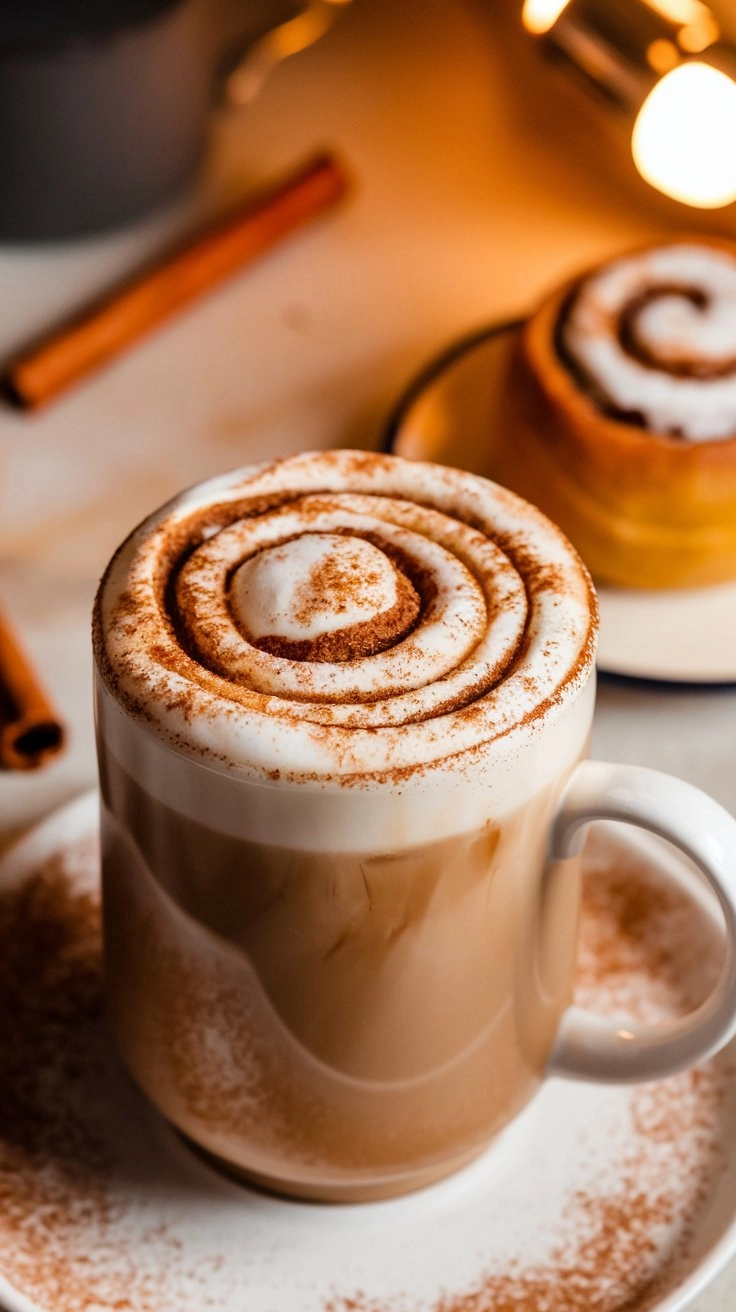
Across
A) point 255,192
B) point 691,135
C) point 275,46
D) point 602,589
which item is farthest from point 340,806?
point 275,46

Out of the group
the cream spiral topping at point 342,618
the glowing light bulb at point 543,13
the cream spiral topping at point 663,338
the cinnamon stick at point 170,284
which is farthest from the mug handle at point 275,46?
the cream spiral topping at point 342,618

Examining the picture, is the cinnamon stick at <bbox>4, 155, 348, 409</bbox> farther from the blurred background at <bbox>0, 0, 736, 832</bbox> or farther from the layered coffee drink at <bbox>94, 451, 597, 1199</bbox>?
the layered coffee drink at <bbox>94, 451, 597, 1199</bbox>

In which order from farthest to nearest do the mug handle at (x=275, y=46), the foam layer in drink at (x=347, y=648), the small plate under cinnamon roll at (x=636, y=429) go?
the mug handle at (x=275, y=46)
the small plate under cinnamon roll at (x=636, y=429)
the foam layer in drink at (x=347, y=648)

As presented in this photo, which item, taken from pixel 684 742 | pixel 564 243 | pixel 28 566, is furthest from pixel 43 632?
pixel 564 243

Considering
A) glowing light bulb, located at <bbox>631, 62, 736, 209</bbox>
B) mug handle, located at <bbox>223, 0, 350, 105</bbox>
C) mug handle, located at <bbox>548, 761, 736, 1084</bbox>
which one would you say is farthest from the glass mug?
mug handle, located at <bbox>223, 0, 350, 105</bbox>

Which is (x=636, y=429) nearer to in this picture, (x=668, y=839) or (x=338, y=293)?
(x=338, y=293)

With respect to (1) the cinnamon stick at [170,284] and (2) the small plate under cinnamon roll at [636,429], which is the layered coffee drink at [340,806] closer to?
(2) the small plate under cinnamon roll at [636,429]

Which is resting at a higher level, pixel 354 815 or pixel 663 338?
pixel 354 815
